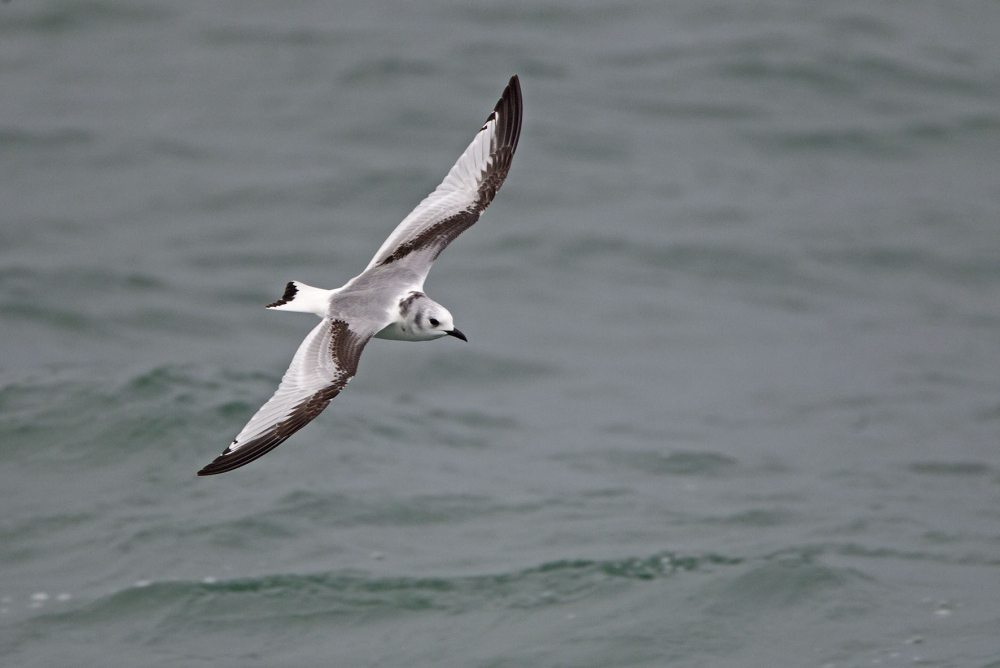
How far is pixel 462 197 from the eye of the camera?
419 inches

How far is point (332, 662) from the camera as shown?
10.6 m

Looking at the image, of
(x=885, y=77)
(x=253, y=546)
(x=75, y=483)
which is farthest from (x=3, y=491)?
(x=885, y=77)

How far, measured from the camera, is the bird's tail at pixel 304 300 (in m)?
9.18

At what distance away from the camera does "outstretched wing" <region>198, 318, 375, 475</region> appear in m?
8.20

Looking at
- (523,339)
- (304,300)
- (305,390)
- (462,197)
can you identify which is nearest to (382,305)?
(304,300)

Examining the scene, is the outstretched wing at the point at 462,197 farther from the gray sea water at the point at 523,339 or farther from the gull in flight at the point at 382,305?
the gray sea water at the point at 523,339

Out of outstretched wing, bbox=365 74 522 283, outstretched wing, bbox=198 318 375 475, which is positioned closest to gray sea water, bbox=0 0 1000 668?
outstretched wing, bbox=198 318 375 475

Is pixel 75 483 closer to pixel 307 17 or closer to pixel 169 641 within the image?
pixel 169 641

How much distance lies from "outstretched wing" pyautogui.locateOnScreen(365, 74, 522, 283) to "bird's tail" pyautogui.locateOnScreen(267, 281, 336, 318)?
0.81 metres

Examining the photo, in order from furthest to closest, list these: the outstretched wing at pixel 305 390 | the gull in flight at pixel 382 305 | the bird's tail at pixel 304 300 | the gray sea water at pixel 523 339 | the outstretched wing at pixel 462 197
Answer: the gray sea water at pixel 523 339
the outstretched wing at pixel 462 197
the bird's tail at pixel 304 300
the gull in flight at pixel 382 305
the outstretched wing at pixel 305 390

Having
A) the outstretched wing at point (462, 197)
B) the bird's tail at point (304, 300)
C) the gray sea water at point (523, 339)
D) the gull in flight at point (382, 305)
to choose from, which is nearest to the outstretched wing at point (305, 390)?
the gull in flight at point (382, 305)

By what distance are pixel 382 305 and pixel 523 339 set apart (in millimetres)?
6104

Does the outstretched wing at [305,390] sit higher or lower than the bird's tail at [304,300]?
lower

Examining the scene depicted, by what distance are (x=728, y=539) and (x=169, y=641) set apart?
4.97 m
